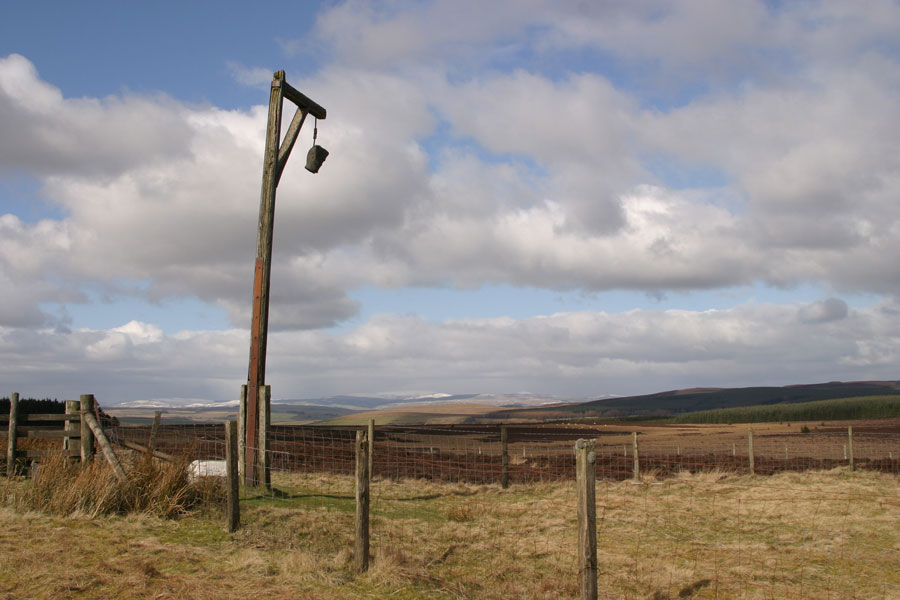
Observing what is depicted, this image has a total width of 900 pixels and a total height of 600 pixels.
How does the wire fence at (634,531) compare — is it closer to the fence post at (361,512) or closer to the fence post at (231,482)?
the fence post at (361,512)

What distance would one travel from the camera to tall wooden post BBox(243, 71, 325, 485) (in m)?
12.0

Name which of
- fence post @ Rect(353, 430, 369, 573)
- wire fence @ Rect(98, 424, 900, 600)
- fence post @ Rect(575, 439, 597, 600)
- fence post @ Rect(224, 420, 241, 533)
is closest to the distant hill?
wire fence @ Rect(98, 424, 900, 600)

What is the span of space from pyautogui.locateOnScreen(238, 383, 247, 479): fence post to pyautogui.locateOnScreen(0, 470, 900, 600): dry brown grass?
39.7 inches

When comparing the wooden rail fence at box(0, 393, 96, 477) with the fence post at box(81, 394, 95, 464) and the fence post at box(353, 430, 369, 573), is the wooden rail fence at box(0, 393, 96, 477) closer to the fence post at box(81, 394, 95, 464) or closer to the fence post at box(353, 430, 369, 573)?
the fence post at box(81, 394, 95, 464)

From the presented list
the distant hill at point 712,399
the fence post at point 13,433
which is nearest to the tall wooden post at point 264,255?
the fence post at point 13,433

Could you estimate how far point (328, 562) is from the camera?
7277 millimetres

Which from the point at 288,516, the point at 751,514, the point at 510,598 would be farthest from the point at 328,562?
the point at 751,514

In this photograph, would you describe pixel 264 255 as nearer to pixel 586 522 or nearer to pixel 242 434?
pixel 242 434

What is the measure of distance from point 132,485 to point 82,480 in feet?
2.12

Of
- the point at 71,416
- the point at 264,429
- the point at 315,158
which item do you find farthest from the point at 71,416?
the point at 315,158

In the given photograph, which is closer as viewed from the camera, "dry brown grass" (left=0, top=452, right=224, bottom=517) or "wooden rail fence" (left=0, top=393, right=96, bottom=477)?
"dry brown grass" (left=0, top=452, right=224, bottom=517)

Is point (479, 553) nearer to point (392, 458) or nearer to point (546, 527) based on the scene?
point (546, 527)

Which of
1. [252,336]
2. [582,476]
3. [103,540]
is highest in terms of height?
[252,336]

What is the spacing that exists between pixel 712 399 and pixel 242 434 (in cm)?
17127
